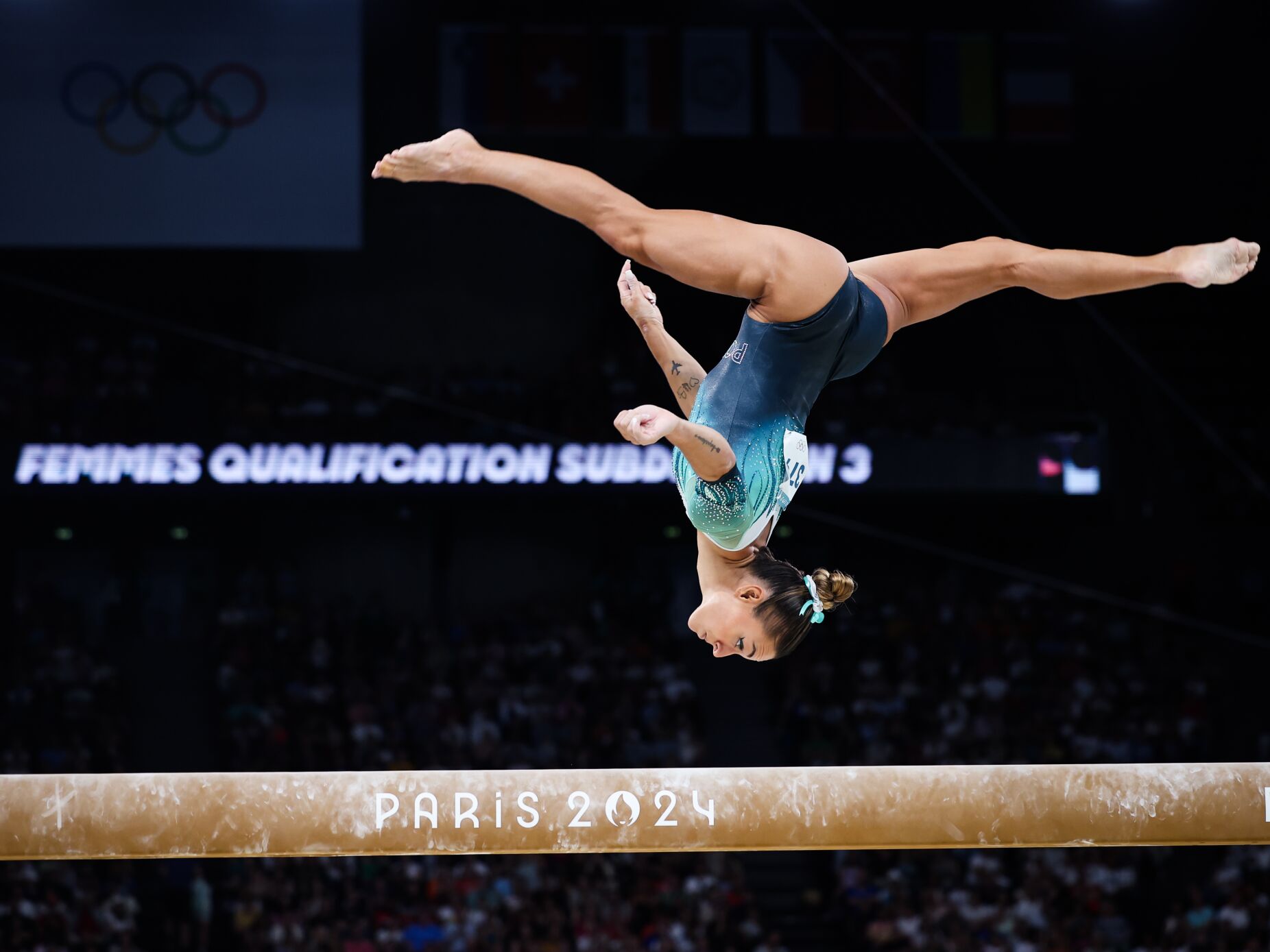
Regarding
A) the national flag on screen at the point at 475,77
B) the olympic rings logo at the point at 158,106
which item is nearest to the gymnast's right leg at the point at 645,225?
the olympic rings logo at the point at 158,106

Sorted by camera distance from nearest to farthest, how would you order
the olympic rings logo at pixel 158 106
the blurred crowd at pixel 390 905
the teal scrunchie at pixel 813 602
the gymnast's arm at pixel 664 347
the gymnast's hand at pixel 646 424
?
the gymnast's hand at pixel 646 424 < the teal scrunchie at pixel 813 602 < the gymnast's arm at pixel 664 347 < the blurred crowd at pixel 390 905 < the olympic rings logo at pixel 158 106

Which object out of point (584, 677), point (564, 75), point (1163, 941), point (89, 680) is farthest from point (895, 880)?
point (564, 75)

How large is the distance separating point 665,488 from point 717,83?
5.02 meters

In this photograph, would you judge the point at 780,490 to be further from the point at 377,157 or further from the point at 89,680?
the point at 377,157

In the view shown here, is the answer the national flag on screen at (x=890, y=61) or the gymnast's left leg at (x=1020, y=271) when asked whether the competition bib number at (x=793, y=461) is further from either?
the national flag on screen at (x=890, y=61)

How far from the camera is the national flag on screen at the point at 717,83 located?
16578 millimetres

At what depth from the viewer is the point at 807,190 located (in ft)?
58.1

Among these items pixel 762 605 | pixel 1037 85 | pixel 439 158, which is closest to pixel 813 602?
pixel 762 605

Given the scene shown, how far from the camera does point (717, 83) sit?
54.7 feet

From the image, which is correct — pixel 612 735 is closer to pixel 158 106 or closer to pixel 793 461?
pixel 158 106

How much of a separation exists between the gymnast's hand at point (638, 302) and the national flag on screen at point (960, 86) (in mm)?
11816

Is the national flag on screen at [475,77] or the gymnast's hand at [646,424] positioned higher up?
the national flag on screen at [475,77]

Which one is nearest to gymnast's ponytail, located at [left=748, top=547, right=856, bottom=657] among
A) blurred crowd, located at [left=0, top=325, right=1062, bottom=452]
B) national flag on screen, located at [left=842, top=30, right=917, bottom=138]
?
blurred crowd, located at [left=0, top=325, right=1062, bottom=452]

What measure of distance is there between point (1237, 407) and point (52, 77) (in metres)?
13.5
